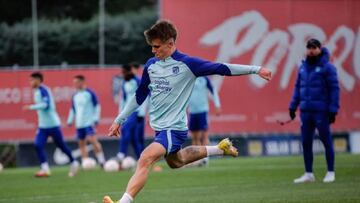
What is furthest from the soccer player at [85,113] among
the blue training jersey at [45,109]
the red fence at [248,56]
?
the red fence at [248,56]

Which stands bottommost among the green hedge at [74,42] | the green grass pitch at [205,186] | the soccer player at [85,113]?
the green grass pitch at [205,186]

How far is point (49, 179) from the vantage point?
21.6 meters

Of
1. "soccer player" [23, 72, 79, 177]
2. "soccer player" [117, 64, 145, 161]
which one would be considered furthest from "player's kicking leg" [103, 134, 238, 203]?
"soccer player" [117, 64, 145, 161]

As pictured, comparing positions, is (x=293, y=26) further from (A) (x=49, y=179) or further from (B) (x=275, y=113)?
(A) (x=49, y=179)

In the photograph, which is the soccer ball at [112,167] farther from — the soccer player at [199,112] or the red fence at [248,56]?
the red fence at [248,56]

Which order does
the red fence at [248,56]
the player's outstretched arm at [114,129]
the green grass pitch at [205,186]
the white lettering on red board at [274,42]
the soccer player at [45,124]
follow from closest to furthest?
the player's outstretched arm at [114,129] < the green grass pitch at [205,186] < the soccer player at [45,124] < the red fence at [248,56] < the white lettering on red board at [274,42]

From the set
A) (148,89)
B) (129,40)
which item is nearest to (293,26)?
(129,40)

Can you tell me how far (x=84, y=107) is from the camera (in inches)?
1036

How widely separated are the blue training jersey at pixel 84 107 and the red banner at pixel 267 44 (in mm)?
4629

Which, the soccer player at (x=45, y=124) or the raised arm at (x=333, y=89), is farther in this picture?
the soccer player at (x=45, y=124)

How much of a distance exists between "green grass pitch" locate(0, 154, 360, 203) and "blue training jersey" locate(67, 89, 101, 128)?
2429 mm

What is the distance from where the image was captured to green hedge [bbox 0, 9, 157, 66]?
31078 mm

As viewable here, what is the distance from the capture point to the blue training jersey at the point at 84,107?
2631cm

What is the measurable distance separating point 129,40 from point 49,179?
440 inches
